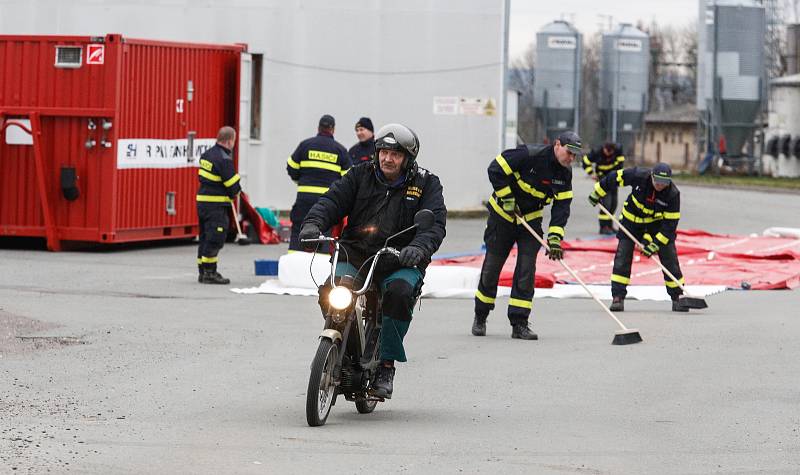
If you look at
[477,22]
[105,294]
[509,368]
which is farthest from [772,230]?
[509,368]

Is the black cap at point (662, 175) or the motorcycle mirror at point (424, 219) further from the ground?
the black cap at point (662, 175)

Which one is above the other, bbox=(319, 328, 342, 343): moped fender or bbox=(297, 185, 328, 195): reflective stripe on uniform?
bbox=(297, 185, 328, 195): reflective stripe on uniform

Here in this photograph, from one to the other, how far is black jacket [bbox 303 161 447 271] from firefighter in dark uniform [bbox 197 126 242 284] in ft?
27.5

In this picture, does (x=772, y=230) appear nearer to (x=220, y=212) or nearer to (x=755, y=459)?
(x=220, y=212)

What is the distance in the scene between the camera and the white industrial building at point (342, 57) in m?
29.6

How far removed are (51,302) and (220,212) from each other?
2.98 m

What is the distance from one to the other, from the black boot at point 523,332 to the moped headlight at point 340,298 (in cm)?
501

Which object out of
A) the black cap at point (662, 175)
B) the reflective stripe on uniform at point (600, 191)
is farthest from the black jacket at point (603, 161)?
the black cap at point (662, 175)

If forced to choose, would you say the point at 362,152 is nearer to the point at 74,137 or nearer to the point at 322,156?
the point at 322,156

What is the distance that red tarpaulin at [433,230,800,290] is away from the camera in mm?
18266

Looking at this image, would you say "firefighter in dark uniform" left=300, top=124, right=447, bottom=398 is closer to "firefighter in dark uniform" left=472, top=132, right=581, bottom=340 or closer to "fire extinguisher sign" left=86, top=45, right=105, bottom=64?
"firefighter in dark uniform" left=472, top=132, right=581, bottom=340

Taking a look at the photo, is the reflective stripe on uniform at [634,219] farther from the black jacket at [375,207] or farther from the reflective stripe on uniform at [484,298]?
the black jacket at [375,207]

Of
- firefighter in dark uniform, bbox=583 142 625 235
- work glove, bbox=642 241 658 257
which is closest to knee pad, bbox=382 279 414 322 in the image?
work glove, bbox=642 241 658 257

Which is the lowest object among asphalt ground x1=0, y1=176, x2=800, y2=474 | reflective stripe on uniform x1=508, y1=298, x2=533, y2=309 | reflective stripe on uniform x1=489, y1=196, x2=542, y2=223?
asphalt ground x1=0, y1=176, x2=800, y2=474
